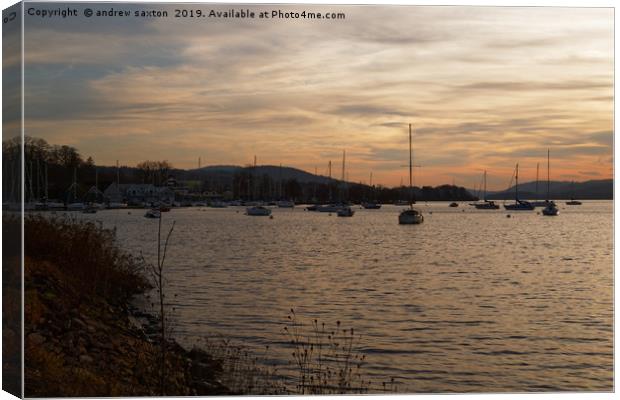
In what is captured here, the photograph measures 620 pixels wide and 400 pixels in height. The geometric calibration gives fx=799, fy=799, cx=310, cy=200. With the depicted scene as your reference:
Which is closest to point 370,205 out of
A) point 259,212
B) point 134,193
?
point 259,212

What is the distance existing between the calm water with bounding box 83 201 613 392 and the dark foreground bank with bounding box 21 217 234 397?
5.91 ft

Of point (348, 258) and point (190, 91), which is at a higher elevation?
point (190, 91)

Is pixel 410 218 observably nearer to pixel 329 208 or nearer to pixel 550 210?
pixel 550 210

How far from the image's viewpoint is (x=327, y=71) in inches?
433

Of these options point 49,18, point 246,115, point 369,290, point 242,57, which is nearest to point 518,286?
point 369,290

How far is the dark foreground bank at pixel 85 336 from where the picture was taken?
848 cm

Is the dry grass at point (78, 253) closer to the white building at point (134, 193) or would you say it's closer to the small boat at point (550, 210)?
the white building at point (134, 193)

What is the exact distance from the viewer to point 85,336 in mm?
11023

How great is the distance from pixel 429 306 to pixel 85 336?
11034mm

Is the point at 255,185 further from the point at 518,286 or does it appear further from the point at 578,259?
the point at 518,286

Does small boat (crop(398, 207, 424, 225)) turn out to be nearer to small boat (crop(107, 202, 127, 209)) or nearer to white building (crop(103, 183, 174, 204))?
white building (crop(103, 183, 174, 204))

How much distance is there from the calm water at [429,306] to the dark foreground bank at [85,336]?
5.91 ft

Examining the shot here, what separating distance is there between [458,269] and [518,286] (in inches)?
243

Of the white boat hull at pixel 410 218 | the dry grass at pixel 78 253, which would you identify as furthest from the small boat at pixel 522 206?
the dry grass at pixel 78 253
